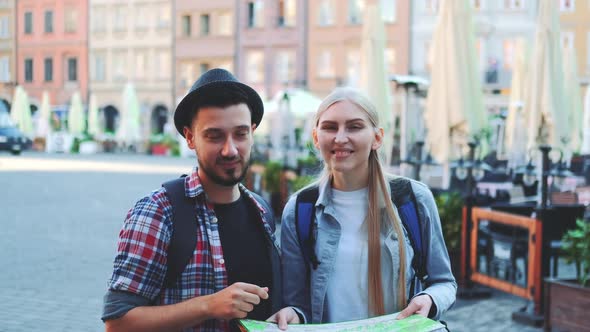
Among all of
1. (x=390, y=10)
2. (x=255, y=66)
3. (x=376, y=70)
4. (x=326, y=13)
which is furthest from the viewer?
(x=255, y=66)

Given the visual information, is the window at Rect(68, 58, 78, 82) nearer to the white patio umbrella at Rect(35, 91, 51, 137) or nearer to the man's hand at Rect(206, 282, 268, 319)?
the white patio umbrella at Rect(35, 91, 51, 137)

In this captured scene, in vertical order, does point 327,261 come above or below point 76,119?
above

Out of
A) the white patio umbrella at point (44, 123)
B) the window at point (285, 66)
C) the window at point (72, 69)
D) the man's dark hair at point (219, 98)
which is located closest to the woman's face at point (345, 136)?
the man's dark hair at point (219, 98)

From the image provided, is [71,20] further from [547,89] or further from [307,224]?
[307,224]

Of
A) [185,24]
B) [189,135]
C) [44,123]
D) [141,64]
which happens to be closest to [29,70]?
[141,64]

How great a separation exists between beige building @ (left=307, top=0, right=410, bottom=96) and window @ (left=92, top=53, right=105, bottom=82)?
1564 centimetres

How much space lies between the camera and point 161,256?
212 cm

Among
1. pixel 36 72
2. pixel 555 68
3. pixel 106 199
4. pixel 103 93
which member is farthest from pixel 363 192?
pixel 36 72

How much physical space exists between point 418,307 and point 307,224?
0.42 meters

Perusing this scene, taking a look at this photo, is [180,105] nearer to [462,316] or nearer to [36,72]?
[462,316]

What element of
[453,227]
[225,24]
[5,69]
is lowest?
[453,227]

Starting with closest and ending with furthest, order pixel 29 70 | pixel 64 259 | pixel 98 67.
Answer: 1. pixel 64 259
2. pixel 98 67
3. pixel 29 70

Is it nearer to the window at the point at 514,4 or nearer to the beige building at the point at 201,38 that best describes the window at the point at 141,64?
the beige building at the point at 201,38

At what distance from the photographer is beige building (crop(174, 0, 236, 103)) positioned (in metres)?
47.6
